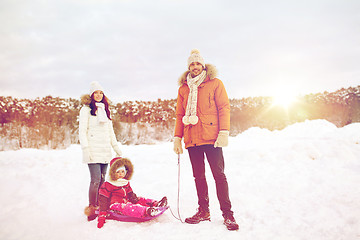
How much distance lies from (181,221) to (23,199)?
10.9ft

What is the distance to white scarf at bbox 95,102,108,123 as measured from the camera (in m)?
3.52

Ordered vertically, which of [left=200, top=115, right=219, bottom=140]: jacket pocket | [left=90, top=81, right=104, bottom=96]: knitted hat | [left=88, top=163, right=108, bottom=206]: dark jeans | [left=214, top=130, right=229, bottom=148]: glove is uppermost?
[left=90, top=81, right=104, bottom=96]: knitted hat

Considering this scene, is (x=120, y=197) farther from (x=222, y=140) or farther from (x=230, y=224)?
(x=222, y=140)

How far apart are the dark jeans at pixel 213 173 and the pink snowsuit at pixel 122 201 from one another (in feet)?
2.46

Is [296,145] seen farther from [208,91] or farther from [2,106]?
[2,106]

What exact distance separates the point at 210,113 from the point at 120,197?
173 cm

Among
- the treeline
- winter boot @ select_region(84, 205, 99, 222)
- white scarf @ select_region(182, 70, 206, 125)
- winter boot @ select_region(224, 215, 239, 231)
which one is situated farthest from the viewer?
the treeline

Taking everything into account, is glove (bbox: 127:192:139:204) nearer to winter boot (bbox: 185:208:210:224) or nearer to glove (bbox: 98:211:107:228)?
glove (bbox: 98:211:107:228)

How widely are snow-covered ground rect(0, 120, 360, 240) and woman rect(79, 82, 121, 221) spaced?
0.53 metres

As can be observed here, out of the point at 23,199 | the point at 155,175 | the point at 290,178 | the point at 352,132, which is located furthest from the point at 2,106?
the point at 352,132

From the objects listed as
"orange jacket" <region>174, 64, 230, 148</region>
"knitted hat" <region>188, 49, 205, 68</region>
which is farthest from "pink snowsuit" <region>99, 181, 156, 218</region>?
"knitted hat" <region>188, 49, 205, 68</region>

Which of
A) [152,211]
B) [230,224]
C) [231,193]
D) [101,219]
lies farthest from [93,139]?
[231,193]

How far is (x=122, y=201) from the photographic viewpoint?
3.23 meters

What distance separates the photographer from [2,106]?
10.6 m
